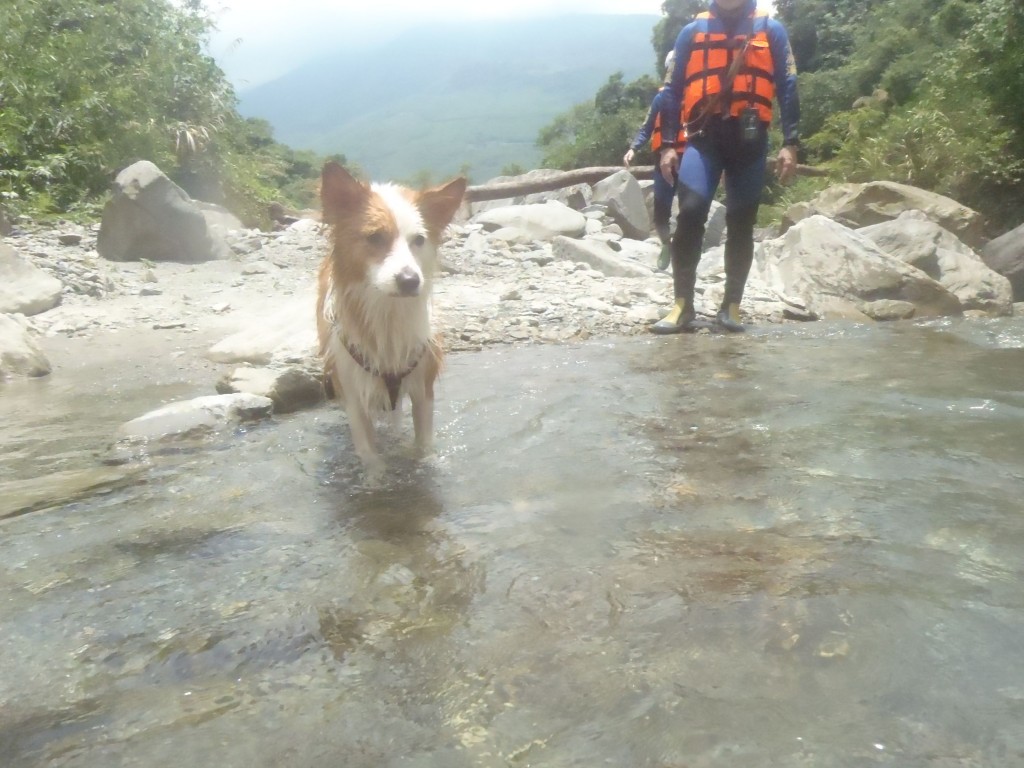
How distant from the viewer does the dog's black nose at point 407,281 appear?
339 cm

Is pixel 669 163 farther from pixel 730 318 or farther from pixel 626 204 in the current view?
pixel 626 204

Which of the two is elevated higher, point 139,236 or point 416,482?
point 139,236

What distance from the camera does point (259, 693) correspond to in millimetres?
1707

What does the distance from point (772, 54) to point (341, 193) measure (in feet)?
11.5

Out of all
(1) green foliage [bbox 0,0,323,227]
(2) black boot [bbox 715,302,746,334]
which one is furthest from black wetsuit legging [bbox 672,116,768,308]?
(1) green foliage [bbox 0,0,323,227]

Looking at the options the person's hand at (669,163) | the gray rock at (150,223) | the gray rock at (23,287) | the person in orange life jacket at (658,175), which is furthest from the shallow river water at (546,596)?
the gray rock at (150,223)

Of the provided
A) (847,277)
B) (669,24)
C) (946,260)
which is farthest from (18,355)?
(669,24)

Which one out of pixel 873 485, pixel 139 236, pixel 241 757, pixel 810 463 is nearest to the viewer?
pixel 241 757

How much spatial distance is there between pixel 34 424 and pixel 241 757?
3501mm

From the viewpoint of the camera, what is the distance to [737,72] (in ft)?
18.0

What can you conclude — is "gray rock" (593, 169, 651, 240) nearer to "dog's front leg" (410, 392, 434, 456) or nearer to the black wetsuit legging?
the black wetsuit legging

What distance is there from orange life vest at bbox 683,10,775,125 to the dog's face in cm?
267

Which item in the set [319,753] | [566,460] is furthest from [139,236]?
[319,753]

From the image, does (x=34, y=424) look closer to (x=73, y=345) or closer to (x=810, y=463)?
(x=73, y=345)
